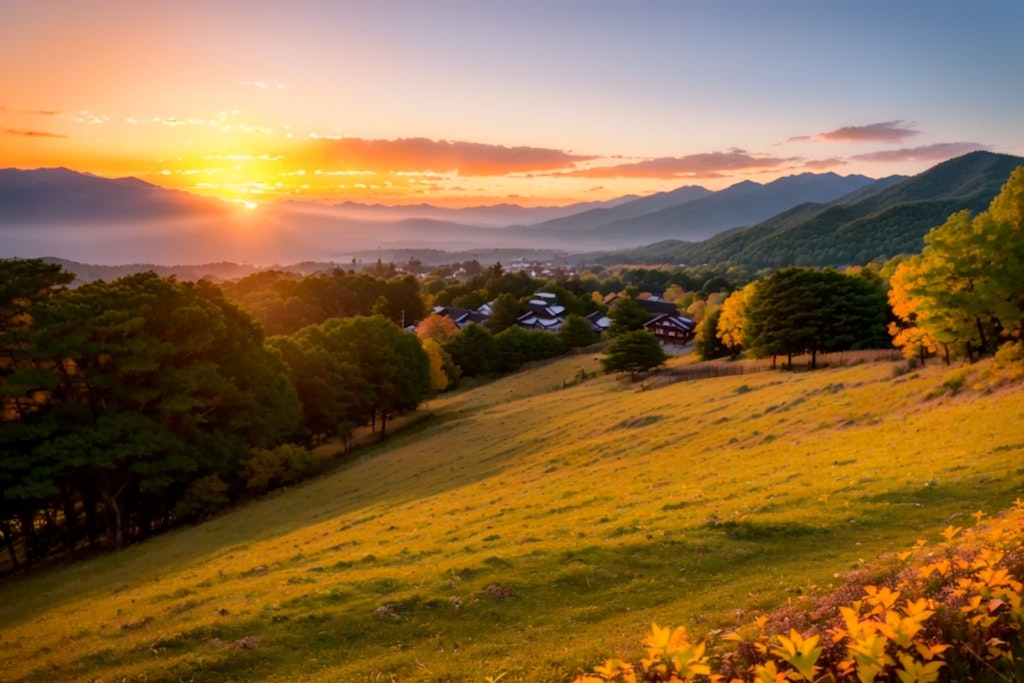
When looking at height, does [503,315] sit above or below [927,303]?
below

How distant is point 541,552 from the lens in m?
17.8

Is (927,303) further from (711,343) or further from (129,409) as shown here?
(129,409)

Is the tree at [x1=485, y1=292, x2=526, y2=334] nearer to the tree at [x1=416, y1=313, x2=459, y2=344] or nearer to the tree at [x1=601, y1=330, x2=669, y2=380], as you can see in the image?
the tree at [x1=416, y1=313, x2=459, y2=344]

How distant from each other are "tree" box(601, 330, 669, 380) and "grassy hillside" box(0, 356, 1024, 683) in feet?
97.0

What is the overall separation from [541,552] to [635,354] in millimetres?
54736

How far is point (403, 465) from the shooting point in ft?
156

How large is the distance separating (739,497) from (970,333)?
88.4 feet

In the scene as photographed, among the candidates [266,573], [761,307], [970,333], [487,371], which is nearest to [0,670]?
[266,573]

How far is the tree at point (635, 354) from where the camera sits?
70.7m

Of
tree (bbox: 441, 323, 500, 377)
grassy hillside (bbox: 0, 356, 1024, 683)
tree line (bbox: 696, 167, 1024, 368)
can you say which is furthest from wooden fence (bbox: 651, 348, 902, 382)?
tree (bbox: 441, 323, 500, 377)

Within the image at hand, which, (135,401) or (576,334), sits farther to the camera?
(576,334)

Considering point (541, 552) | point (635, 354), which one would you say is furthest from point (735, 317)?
point (541, 552)

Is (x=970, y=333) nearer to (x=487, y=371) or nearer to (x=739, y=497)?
(x=739, y=497)

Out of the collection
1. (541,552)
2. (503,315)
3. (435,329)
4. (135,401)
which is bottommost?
(435,329)
